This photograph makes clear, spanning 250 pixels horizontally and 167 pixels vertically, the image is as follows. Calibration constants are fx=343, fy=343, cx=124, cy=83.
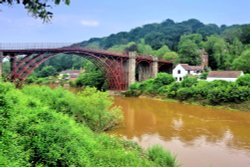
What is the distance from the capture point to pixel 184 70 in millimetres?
59562

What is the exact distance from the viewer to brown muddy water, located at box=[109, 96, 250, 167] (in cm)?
1945

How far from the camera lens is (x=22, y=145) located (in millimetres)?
10094

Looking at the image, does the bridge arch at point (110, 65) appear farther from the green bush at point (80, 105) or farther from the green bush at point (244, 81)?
the green bush at point (244, 81)

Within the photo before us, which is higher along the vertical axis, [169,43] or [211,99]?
[169,43]

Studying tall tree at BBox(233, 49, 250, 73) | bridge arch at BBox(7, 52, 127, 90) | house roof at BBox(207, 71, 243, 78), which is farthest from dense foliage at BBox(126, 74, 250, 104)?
tall tree at BBox(233, 49, 250, 73)

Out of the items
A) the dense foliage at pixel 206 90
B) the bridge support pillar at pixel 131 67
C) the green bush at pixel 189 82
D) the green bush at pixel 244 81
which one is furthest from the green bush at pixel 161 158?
the bridge support pillar at pixel 131 67

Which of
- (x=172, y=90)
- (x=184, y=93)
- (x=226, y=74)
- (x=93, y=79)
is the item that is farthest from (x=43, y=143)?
(x=93, y=79)

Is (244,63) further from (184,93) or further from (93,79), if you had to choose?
(93,79)

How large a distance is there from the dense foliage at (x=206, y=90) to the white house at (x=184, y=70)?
8790 mm

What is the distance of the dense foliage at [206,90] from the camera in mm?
37688

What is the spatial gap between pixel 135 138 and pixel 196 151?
4.97 m

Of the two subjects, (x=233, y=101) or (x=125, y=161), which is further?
(x=233, y=101)

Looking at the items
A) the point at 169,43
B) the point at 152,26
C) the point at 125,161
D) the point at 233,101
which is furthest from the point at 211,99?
the point at 152,26

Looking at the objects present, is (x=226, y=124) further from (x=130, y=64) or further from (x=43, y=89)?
(x=130, y=64)
